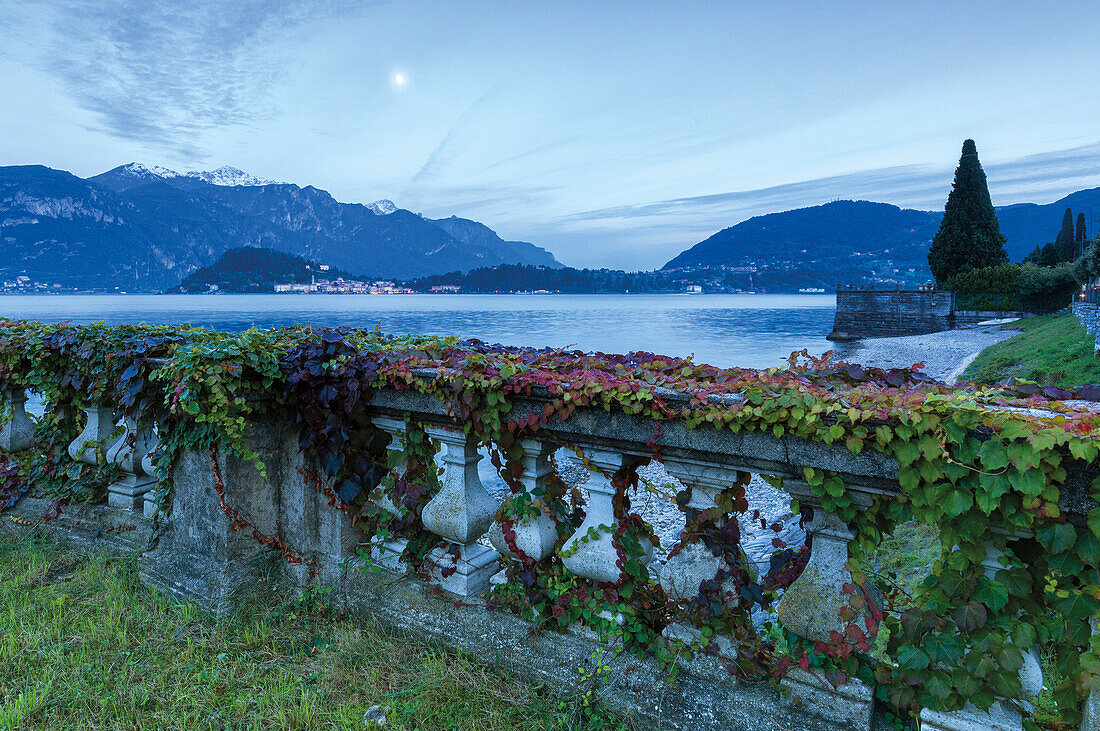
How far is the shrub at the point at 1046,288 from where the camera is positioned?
142 feet

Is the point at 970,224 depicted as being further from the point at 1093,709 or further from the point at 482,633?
the point at 482,633

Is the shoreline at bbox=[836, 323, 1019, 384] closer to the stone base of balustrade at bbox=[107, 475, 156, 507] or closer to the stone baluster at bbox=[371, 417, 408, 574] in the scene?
the stone baluster at bbox=[371, 417, 408, 574]

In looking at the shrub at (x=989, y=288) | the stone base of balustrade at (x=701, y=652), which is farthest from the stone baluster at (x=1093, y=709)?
the shrub at (x=989, y=288)

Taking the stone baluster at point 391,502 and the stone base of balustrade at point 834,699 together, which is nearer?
the stone base of balustrade at point 834,699

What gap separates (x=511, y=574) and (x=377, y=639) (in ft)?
2.76

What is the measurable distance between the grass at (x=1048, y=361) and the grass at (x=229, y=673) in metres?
14.7

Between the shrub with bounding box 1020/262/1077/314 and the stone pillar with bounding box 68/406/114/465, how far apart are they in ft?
183

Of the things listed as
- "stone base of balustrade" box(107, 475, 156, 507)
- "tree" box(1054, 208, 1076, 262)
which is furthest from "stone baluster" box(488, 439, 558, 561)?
"tree" box(1054, 208, 1076, 262)

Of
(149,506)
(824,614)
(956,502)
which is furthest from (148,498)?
(956,502)

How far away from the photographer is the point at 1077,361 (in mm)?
16344

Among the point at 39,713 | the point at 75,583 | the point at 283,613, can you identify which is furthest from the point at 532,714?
the point at 75,583

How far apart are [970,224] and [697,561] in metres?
58.7

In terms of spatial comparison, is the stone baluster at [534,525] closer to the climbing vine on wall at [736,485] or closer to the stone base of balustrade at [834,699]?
the climbing vine on wall at [736,485]

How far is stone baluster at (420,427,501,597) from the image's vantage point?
112 inches
